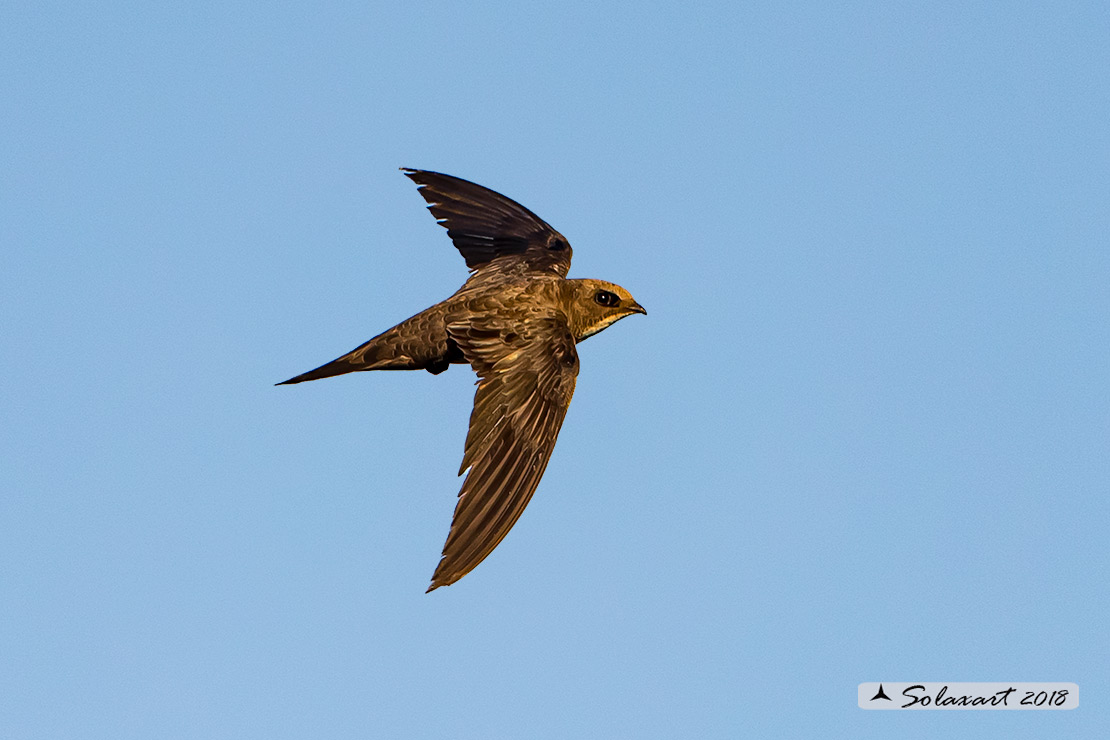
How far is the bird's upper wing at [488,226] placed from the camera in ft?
43.9

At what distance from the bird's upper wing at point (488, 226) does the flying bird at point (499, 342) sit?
0.04ft

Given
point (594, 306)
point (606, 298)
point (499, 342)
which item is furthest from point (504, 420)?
point (606, 298)

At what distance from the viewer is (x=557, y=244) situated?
534 inches

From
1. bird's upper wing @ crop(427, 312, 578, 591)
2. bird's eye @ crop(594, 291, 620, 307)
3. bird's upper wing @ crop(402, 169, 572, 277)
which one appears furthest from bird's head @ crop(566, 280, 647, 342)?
bird's upper wing @ crop(402, 169, 572, 277)

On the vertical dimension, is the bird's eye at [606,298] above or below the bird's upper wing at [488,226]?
below

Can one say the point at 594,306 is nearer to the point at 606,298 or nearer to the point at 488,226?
the point at 606,298

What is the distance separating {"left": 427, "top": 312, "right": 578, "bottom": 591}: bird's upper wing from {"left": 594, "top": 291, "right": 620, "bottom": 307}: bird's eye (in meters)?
0.67

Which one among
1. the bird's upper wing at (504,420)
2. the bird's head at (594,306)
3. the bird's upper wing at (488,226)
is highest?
the bird's upper wing at (488,226)

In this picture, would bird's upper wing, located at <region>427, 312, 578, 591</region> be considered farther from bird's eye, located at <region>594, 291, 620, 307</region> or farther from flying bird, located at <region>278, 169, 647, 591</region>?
bird's eye, located at <region>594, 291, 620, 307</region>

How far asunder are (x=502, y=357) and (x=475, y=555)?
2.43 meters

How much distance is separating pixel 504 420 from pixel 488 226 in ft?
14.1

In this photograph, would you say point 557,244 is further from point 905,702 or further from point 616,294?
point 905,702

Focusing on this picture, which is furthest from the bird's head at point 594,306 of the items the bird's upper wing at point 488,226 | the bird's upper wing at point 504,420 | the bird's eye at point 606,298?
the bird's upper wing at point 488,226

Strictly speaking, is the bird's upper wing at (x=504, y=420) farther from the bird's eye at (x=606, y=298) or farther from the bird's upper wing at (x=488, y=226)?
the bird's upper wing at (x=488, y=226)
